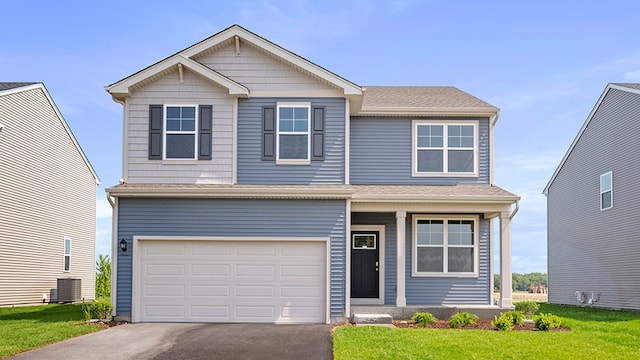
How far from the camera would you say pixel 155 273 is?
1781 centimetres

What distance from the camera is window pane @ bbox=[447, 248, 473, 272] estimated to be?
20109 mm

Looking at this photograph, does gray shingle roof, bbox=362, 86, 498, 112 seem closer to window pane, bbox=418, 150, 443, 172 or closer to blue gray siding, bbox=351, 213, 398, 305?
window pane, bbox=418, 150, 443, 172

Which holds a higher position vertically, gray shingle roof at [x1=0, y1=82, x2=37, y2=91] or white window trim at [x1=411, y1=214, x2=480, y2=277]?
gray shingle roof at [x1=0, y1=82, x2=37, y2=91]

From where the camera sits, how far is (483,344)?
1333 centimetres

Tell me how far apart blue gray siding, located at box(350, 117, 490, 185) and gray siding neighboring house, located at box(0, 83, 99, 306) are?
11.3 m

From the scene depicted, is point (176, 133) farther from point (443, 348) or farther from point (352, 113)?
point (443, 348)

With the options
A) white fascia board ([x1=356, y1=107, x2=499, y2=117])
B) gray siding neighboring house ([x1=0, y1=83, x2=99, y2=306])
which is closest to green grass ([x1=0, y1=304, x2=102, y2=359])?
gray siding neighboring house ([x1=0, y1=83, x2=99, y2=306])

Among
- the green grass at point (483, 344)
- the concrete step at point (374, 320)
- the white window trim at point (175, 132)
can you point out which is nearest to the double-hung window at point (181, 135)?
the white window trim at point (175, 132)

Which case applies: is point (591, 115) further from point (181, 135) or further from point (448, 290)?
point (181, 135)

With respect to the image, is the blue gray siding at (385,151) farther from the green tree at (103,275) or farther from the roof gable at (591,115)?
the green tree at (103,275)

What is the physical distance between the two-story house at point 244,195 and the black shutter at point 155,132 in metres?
0.03

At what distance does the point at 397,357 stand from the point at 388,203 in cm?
759

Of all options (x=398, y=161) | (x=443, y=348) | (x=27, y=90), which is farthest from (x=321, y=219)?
(x=27, y=90)

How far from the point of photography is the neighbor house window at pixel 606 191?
81.6 feet
